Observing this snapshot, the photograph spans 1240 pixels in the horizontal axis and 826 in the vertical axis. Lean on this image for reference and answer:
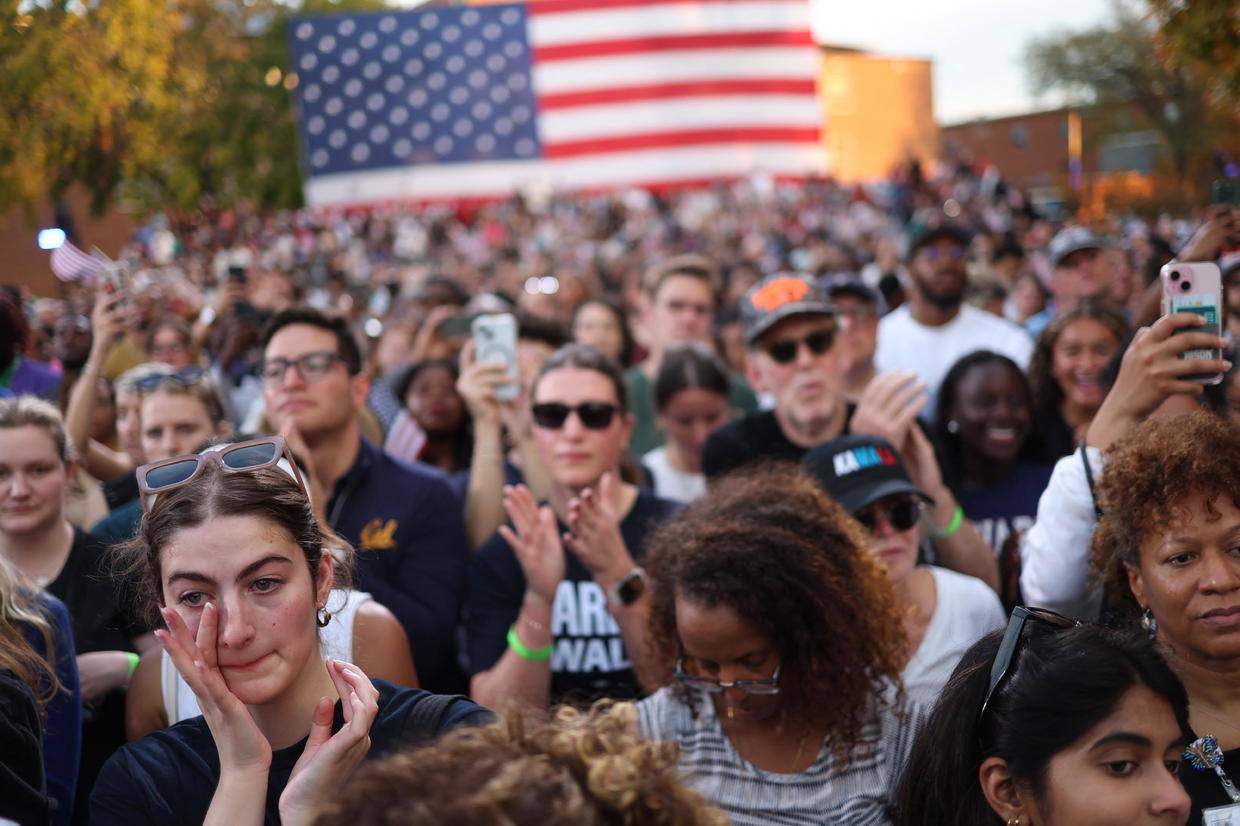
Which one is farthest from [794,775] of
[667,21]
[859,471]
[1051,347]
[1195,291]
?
[667,21]

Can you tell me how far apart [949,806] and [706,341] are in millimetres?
4921

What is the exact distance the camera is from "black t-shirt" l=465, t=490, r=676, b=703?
365 cm

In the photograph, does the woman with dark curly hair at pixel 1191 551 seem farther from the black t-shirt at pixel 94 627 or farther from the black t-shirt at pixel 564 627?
the black t-shirt at pixel 94 627

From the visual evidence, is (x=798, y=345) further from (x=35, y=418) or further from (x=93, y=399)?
(x=93, y=399)

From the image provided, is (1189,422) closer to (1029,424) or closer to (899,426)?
(899,426)

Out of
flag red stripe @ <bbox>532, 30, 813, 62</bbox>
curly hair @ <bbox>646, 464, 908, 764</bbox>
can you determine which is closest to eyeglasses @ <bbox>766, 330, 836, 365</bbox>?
curly hair @ <bbox>646, 464, 908, 764</bbox>

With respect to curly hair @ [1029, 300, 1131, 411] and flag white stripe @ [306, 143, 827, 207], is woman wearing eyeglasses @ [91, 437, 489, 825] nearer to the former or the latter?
curly hair @ [1029, 300, 1131, 411]

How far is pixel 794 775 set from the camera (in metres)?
2.63

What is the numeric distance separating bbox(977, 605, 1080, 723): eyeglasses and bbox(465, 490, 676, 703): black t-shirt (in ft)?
5.11

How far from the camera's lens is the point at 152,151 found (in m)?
7.30

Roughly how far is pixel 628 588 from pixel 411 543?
0.96 metres

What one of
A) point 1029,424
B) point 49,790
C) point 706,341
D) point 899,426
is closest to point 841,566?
point 899,426

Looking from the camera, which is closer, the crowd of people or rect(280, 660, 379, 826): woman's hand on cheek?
rect(280, 660, 379, 826): woman's hand on cheek

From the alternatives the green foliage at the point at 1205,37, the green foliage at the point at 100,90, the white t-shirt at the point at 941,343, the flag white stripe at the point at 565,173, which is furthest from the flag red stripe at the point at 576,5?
the green foliage at the point at 1205,37
